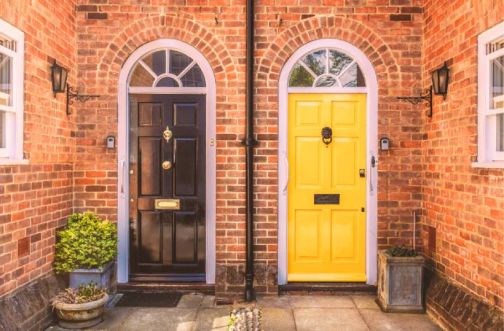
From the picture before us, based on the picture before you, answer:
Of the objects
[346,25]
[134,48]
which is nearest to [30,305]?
[134,48]

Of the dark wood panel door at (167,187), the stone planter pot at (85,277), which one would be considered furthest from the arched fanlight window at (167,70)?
the stone planter pot at (85,277)

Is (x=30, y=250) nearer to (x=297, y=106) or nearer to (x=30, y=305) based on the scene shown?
(x=30, y=305)

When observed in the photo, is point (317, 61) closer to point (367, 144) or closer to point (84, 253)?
point (367, 144)

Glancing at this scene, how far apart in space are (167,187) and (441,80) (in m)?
3.49

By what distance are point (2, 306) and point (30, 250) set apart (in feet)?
2.22

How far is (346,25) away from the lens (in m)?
5.59

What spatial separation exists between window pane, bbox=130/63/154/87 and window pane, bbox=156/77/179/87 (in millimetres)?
109

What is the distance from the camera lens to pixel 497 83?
4.24m

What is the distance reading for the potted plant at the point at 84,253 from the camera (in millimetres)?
4957

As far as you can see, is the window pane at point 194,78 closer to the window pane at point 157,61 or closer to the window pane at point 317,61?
the window pane at point 157,61

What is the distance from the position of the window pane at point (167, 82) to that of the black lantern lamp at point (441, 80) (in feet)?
10.1

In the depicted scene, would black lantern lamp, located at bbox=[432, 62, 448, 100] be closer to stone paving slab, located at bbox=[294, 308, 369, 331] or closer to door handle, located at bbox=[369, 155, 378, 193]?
door handle, located at bbox=[369, 155, 378, 193]

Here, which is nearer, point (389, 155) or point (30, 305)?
point (30, 305)

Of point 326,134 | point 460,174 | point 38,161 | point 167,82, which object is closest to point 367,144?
point 326,134
